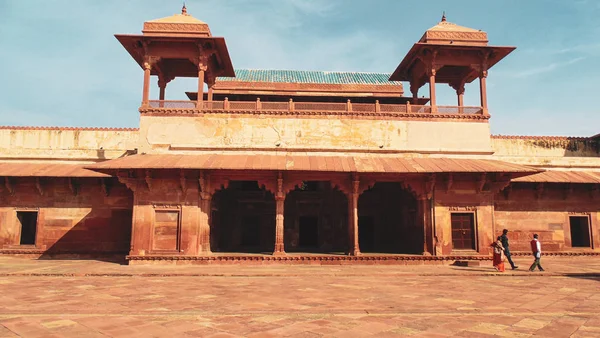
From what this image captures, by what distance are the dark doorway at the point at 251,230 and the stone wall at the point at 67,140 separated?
603 centimetres

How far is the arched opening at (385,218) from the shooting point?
17.2m

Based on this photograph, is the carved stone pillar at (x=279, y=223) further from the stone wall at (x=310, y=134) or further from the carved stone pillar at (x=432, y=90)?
the carved stone pillar at (x=432, y=90)

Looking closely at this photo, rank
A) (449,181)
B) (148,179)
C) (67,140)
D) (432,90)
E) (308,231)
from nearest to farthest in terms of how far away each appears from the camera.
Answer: (148,179) < (449,181) < (432,90) < (67,140) < (308,231)

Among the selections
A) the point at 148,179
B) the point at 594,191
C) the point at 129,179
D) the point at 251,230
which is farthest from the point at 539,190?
the point at 129,179

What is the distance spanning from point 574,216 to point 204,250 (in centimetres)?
1467

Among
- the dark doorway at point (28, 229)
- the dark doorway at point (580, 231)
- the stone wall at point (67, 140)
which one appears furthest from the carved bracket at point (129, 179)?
the dark doorway at point (580, 231)

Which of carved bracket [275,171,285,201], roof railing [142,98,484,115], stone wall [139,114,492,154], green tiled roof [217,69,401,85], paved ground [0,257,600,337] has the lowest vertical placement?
paved ground [0,257,600,337]

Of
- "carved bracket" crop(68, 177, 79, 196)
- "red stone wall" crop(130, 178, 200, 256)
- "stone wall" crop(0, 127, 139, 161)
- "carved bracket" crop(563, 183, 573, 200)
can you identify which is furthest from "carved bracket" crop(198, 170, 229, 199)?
"carved bracket" crop(563, 183, 573, 200)

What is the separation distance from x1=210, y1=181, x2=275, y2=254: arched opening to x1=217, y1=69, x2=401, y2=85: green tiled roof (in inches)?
294

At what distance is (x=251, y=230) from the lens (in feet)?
63.9

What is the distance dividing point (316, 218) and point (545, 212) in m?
9.51

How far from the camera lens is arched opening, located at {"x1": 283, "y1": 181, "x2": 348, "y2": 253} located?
19.0 meters

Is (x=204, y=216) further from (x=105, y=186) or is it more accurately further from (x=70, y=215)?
(x=70, y=215)

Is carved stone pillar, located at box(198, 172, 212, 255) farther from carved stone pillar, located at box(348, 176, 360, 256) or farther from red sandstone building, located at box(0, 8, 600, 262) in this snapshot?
carved stone pillar, located at box(348, 176, 360, 256)
